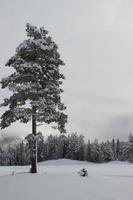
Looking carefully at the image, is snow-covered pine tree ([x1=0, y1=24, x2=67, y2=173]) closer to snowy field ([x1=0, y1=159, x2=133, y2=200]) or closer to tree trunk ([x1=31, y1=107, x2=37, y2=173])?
tree trunk ([x1=31, y1=107, x2=37, y2=173])

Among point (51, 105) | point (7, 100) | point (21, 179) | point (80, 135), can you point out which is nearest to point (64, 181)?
point (21, 179)

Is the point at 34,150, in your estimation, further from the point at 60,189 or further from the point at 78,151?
the point at 78,151

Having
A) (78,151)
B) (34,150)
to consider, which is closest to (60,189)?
(34,150)

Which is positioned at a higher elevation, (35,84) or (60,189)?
(35,84)

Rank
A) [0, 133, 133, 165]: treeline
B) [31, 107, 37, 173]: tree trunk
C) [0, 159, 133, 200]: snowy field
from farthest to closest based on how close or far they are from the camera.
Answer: [0, 133, 133, 165]: treeline
[31, 107, 37, 173]: tree trunk
[0, 159, 133, 200]: snowy field

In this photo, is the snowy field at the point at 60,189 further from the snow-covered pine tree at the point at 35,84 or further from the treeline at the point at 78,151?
the treeline at the point at 78,151

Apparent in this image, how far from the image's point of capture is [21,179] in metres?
20.3

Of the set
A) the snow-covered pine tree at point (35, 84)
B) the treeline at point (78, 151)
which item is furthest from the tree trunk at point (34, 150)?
the treeline at point (78, 151)

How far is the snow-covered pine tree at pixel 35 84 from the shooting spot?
25.0 m

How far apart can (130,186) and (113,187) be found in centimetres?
127

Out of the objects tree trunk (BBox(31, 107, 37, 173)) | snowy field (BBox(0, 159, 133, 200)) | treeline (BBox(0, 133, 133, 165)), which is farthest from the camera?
treeline (BBox(0, 133, 133, 165))

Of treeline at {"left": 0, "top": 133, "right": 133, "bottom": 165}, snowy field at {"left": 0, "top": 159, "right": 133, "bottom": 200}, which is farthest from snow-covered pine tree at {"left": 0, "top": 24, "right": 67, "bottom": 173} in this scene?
treeline at {"left": 0, "top": 133, "right": 133, "bottom": 165}

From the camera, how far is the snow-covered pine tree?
25031 millimetres

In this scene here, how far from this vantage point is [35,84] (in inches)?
1000
